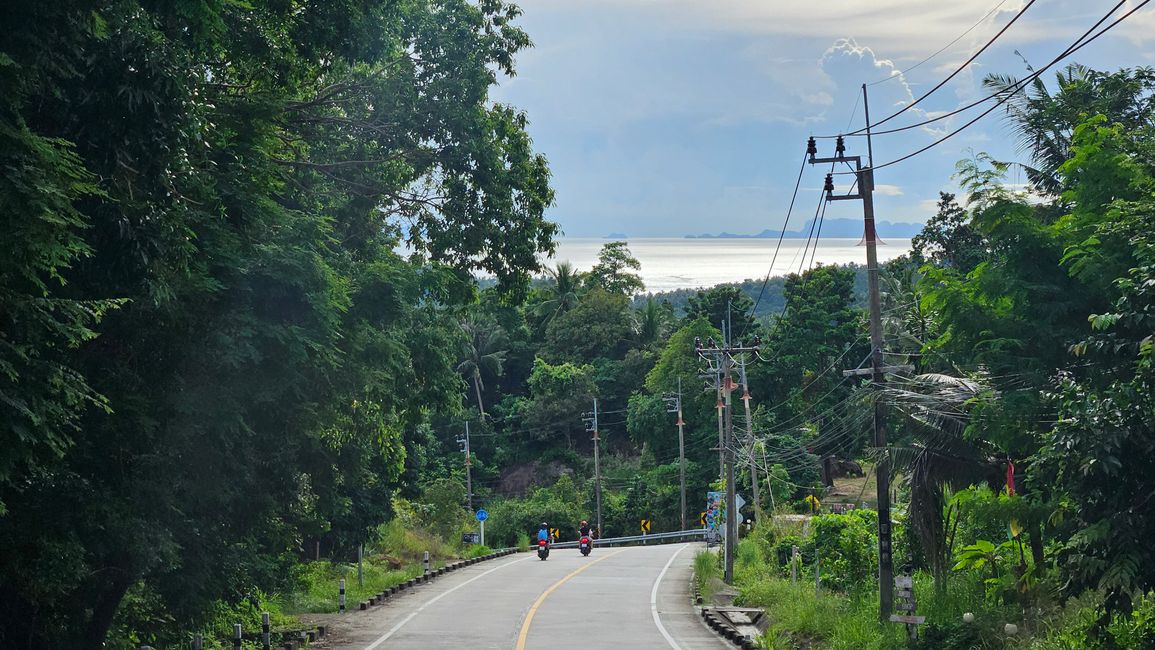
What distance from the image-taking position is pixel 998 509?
16.2 meters

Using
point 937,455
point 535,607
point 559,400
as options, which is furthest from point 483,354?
point 937,455

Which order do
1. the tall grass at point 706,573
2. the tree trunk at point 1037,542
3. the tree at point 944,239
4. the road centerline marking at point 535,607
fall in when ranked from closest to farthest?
the tree trunk at point 1037,542, the road centerline marking at point 535,607, the tall grass at point 706,573, the tree at point 944,239

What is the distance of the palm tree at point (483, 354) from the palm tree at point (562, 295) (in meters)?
5.53

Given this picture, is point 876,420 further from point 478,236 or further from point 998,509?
point 478,236

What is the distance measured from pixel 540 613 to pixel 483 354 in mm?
64746

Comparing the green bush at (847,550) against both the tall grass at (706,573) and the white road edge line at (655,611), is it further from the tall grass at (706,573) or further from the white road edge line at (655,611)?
the tall grass at (706,573)

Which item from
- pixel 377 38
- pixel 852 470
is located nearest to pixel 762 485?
pixel 852 470

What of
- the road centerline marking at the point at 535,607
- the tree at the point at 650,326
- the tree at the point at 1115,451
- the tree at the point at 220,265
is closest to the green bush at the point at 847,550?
the road centerline marking at the point at 535,607

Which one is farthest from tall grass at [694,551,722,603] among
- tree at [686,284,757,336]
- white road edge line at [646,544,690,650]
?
tree at [686,284,757,336]

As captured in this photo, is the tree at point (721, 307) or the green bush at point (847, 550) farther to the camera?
the tree at point (721, 307)

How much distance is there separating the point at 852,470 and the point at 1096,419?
47.9 metres

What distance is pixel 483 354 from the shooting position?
89625 mm

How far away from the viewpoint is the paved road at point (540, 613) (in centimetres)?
2128

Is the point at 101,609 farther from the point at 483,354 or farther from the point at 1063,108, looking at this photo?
the point at 483,354
